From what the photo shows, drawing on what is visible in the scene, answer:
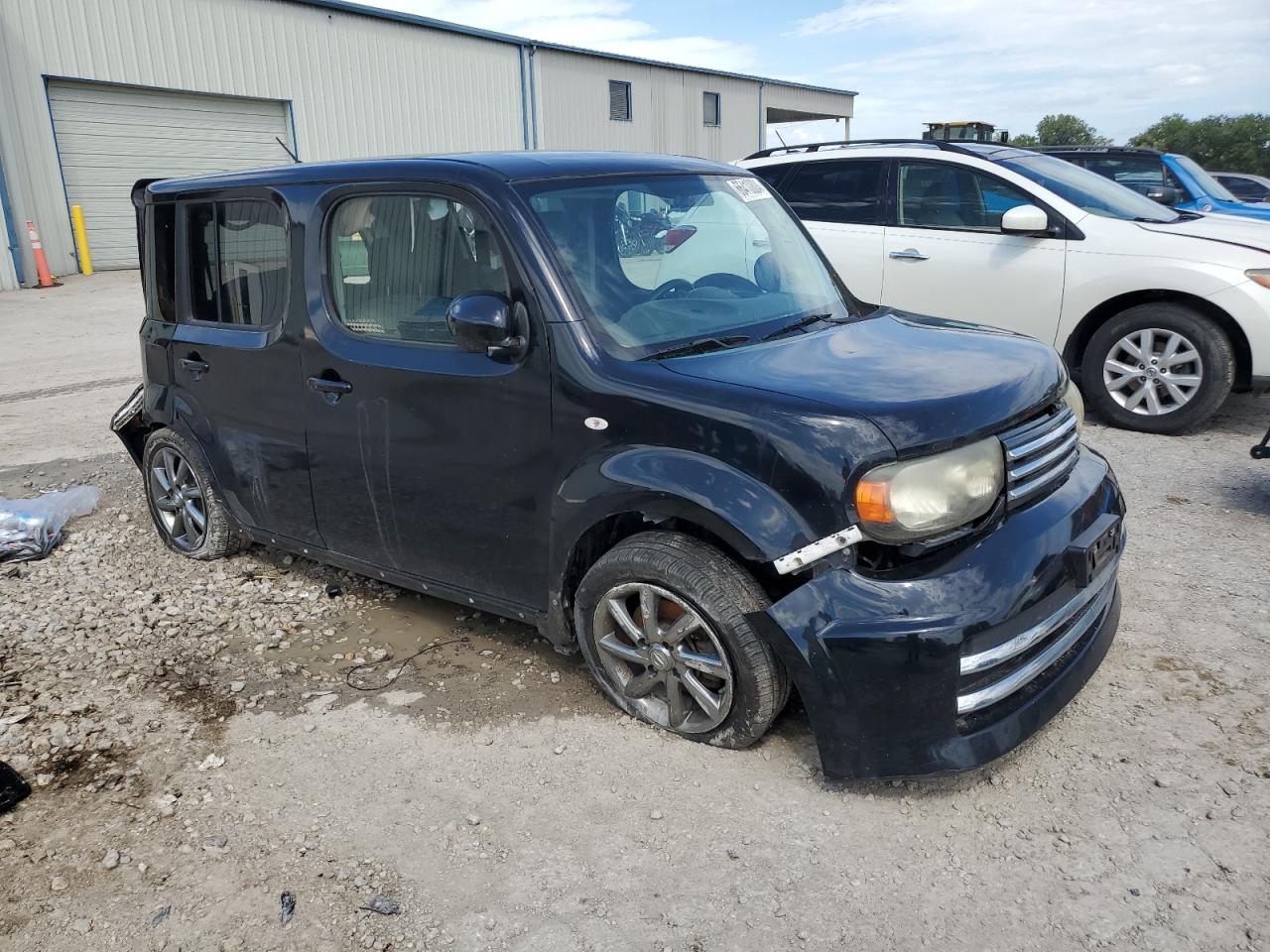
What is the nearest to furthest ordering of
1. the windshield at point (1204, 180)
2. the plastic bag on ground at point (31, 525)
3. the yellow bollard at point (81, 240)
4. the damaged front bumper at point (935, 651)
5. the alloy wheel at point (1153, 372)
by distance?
the damaged front bumper at point (935, 651) < the plastic bag on ground at point (31, 525) < the alloy wheel at point (1153, 372) < the windshield at point (1204, 180) < the yellow bollard at point (81, 240)

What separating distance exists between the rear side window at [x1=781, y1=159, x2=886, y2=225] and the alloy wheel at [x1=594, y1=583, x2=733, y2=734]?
5.12 metres

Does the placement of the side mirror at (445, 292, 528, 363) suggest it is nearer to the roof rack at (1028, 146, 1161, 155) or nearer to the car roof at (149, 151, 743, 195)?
the car roof at (149, 151, 743, 195)

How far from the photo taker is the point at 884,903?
8.09ft

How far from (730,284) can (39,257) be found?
17629 mm

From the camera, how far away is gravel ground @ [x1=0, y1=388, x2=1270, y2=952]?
2.43m

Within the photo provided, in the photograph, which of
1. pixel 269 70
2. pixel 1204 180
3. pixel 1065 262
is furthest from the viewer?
pixel 269 70

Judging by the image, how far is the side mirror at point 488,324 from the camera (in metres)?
3.11

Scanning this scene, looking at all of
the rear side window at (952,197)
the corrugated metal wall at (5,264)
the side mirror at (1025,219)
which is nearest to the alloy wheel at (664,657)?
the side mirror at (1025,219)

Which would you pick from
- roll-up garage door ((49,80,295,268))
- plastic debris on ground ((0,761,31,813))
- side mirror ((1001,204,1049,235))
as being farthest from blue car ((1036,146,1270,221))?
roll-up garage door ((49,80,295,268))

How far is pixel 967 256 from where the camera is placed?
275 inches

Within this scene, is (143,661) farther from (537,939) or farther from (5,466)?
(5,466)

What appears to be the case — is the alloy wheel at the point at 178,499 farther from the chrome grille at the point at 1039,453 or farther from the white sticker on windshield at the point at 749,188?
the chrome grille at the point at 1039,453

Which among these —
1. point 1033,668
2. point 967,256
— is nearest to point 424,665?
point 1033,668

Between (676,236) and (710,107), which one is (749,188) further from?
(710,107)
